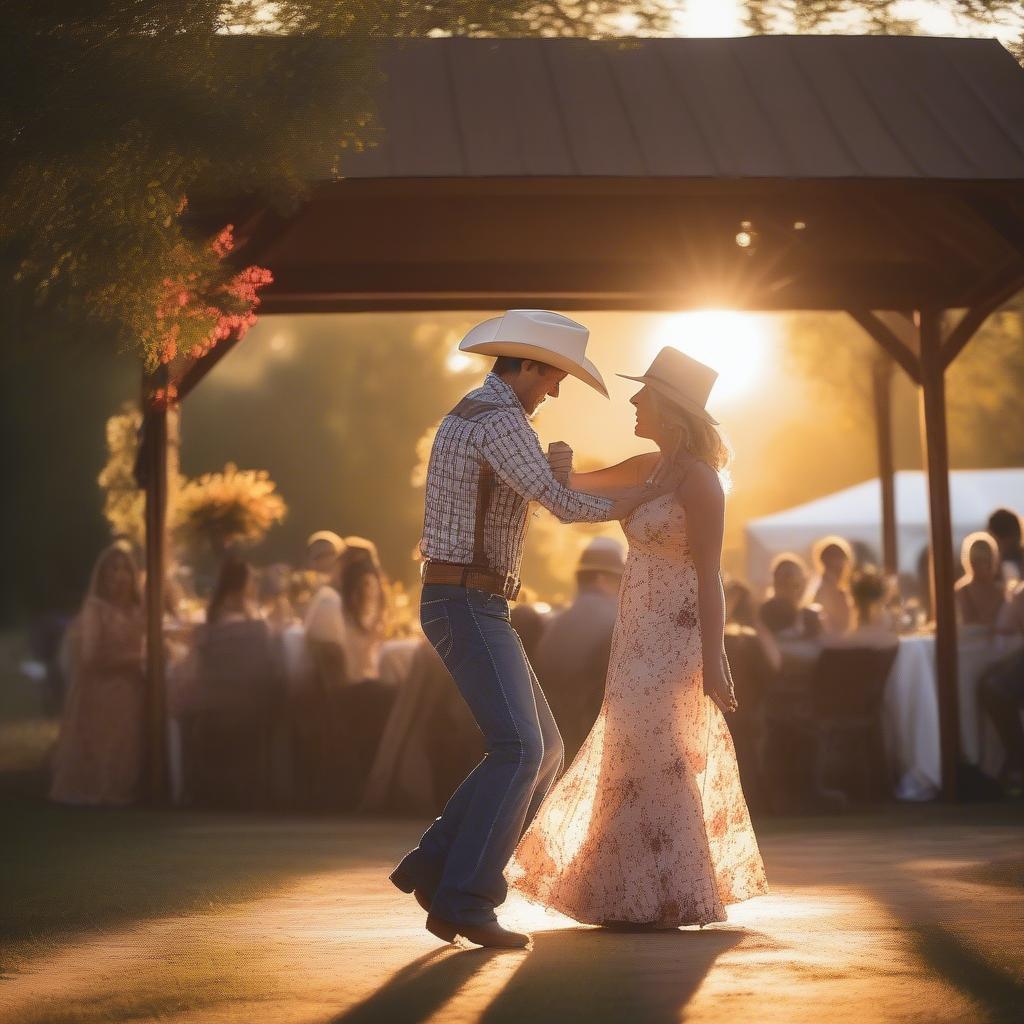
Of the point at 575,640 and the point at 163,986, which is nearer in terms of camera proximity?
the point at 163,986

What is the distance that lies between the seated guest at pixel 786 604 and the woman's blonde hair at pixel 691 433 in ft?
19.5

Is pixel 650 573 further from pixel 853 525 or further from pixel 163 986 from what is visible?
pixel 853 525

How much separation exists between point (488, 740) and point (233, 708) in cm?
568

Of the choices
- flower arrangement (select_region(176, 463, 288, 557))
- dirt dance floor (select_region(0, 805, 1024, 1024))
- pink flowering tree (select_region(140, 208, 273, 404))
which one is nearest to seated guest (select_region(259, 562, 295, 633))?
flower arrangement (select_region(176, 463, 288, 557))

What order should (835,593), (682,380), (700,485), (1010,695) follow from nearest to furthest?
(700,485) < (682,380) < (1010,695) < (835,593)

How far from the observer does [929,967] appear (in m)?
5.33

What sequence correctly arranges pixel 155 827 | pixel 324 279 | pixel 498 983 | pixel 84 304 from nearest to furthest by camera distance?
pixel 498 983
pixel 84 304
pixel 155 827
pixel 324 279

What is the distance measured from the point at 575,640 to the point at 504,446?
490cm

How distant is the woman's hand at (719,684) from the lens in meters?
6.02

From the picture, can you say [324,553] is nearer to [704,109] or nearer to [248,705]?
[248,705]

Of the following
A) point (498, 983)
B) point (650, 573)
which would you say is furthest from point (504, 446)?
point (498, 983)

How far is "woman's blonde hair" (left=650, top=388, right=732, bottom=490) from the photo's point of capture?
606 cm

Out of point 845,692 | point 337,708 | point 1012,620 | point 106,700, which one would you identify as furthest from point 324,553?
point 1012,620

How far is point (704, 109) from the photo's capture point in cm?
1038
